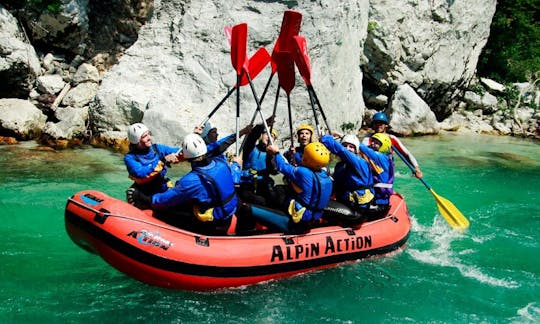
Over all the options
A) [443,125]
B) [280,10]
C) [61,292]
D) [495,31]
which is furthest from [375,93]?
[61,292]

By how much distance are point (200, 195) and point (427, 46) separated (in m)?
12.8

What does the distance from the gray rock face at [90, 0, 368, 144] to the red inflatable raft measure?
5254 mm

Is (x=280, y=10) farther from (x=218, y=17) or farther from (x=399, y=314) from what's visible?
(x=399, y=314)

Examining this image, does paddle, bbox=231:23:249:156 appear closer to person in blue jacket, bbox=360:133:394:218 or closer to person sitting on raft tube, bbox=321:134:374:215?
person sitting on raft tube, bbox=321:134:374:215

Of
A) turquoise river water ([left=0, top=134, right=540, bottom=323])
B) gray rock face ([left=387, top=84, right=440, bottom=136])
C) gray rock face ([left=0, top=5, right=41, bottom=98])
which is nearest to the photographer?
turquoise river water ([left=0, top=134, right=540, bottom=323])

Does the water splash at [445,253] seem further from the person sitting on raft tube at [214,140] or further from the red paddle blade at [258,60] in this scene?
the red paddle blade at [258,60]

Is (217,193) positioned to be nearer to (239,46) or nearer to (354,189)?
(354,189)

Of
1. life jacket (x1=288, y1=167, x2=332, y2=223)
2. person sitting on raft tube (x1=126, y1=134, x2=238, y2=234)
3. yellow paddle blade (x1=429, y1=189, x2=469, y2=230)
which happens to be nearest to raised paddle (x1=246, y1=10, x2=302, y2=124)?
A: life jacket (x1=288, y1=167, x2=332, y2=223)

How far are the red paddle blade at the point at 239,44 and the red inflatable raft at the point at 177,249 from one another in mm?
2693

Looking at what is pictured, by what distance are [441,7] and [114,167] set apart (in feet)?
38.0

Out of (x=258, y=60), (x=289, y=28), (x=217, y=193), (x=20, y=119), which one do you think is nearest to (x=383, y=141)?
(x=289, y=28)

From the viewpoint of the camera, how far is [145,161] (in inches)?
204

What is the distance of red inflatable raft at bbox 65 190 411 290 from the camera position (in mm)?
4375

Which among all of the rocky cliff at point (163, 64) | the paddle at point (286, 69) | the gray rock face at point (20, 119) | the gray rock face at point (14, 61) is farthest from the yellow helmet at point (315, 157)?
the gray rock face at point (14, 61)
